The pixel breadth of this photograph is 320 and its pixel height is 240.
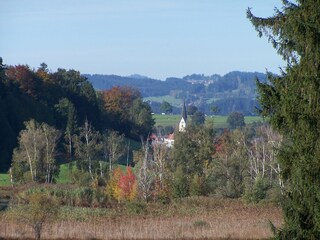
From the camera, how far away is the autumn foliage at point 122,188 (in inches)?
1313

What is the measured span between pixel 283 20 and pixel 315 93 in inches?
52.6

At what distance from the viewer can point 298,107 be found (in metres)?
11.0

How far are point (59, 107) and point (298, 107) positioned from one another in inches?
2181

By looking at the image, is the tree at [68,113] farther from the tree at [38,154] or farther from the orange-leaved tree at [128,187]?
the orange-leaved tree at [128,187]

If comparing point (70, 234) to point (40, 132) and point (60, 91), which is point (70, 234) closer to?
point (40, 132)

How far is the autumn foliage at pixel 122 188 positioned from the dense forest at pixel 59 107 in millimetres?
21196

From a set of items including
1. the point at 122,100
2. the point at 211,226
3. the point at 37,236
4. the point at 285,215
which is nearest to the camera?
the point at 285,215

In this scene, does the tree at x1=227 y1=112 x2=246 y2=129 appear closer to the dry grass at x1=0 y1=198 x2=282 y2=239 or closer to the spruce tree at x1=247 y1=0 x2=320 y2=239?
the dry grass at x1=0 y1=198 x2=282 y2=239

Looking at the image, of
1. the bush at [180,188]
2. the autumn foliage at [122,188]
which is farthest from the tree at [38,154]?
the bush at [180,188]

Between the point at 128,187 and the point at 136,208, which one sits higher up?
the point at 136,208

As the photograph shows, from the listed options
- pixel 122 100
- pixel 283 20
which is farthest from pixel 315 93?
pixel 122 100

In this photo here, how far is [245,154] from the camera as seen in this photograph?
146 feet

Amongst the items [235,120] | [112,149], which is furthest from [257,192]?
[235,120]

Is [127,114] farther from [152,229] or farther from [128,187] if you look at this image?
[152,229]
